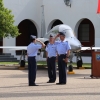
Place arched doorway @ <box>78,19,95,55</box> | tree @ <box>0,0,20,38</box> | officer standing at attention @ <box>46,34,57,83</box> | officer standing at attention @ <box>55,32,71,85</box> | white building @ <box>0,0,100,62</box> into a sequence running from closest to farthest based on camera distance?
officer standing at attention @ <box>55,32,71,85</box>
officer standing at attention @ <box>46,34,57,83</box>
tree @ <box>0,0,20,38</box>
white building @ <box>0,0,100,62</box>
arched doorway @ <box>78,19,95,55</box>

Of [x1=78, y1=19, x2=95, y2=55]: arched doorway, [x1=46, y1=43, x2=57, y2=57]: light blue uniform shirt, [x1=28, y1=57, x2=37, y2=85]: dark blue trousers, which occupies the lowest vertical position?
[x1=28, y1=57, x2=37, y2=85]: dark blue trousers

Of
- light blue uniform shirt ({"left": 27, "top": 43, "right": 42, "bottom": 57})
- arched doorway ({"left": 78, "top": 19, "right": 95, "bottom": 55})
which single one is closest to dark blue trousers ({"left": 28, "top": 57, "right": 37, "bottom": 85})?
light blue uniform shirt ({"left": 27, "top": 43, "right": 42, "bottom": 57})

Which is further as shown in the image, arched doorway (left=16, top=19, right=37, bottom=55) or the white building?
arched doorway (left=16, top=19, right=37, bottom=55)

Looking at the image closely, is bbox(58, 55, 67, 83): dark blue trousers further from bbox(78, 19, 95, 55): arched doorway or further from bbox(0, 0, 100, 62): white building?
bbox(78, 19, 95, 55): arched doorway

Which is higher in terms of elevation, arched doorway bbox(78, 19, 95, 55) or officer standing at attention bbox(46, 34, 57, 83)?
arched doorway bbox(78, 19, 95, 55)

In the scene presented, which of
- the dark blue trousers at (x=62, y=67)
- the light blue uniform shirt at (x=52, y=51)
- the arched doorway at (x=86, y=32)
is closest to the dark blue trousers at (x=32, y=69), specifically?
the dark blue trousers at (x=62, y=67)

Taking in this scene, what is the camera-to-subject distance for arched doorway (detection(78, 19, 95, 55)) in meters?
43.0

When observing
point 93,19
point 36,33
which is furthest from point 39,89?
point 36,33

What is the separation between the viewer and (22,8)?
140 feet

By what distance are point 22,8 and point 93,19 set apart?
6.49 m

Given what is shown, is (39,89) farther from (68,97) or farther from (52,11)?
(52,11)

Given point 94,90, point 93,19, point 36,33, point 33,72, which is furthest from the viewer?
point 36,33

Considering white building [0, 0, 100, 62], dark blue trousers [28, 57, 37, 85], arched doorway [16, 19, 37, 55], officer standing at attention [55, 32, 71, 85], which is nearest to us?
dark blue trousers [28, 57, 37, 85]

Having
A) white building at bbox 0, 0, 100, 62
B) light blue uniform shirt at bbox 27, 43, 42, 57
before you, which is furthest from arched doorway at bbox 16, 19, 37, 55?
light blue uniform shirt at bbox 27, 43, 42, 57
